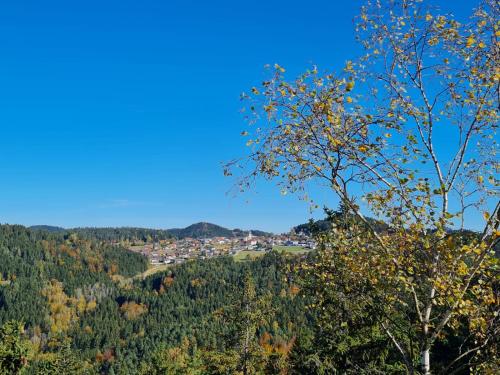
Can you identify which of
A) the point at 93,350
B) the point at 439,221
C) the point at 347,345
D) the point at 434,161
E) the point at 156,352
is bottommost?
the point at 93,350

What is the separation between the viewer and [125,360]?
149 meters

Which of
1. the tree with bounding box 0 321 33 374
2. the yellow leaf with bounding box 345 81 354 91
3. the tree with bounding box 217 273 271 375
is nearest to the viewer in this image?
the yellow leaf with bounding box 345 81 354 91

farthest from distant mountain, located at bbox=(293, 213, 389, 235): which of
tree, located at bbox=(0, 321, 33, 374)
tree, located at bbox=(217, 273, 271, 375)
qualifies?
tree, located at bbox=(0, 321, 33, 374)

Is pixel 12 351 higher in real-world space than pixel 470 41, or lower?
lower

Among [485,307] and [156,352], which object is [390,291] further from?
[156,352]

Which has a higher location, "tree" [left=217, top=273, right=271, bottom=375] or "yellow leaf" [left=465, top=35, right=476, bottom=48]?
"yellow leaf" [left=465, top=35, right=476, bottom=48]

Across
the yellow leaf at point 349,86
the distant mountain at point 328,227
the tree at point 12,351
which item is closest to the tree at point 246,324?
the tree at point 12,351

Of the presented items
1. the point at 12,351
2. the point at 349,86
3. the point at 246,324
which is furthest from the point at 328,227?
the point at 12,351

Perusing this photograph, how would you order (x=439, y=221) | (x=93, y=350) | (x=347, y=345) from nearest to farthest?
(x=439, y=221) < (x=347, y=345) < (x=93, y=350)

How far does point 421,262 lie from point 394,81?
3369 millimetres

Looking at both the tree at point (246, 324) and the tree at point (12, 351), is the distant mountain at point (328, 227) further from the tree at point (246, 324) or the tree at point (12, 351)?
the tree at point (12, 351)

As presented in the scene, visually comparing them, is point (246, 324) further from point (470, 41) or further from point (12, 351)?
point (470, 41)

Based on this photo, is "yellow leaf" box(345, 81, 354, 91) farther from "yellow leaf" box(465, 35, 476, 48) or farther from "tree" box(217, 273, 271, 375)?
"tree" box(217, 273, 271, 375)

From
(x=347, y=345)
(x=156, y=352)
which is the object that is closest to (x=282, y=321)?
(x=156, y=352)
